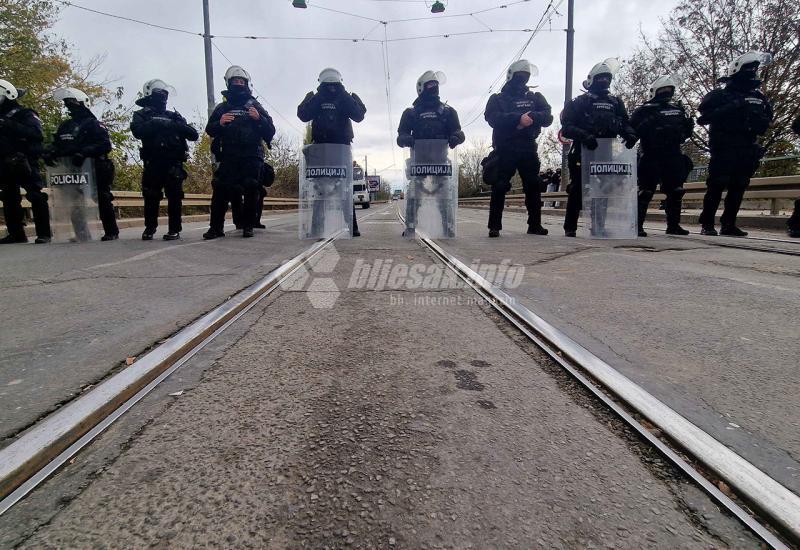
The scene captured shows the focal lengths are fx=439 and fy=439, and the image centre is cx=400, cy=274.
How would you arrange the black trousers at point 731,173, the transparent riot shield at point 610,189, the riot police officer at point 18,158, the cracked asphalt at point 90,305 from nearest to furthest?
the cracked asphalt at point 90,305
the riot police officer at point 18,158
the transparent riot shield at point 610,189
the black trousers at point 731,173

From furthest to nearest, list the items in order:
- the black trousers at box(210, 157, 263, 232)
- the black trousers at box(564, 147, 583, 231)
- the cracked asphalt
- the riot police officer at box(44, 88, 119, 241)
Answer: the black trousers at box(564, 147, 583, 231)
the black trousers at box(210, 157, 263, 232)
the riot police officer at box(44, 88, 119, 241)
the cracked asphalt

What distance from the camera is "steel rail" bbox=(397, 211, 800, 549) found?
103 cm

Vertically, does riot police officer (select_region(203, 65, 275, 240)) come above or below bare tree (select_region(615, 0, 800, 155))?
below

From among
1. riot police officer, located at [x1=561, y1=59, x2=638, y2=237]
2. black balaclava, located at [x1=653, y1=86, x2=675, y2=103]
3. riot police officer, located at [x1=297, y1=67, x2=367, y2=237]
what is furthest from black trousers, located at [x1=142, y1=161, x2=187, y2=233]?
black balaclava, located at [x1=653, y1=86, x2=675, y2=103]

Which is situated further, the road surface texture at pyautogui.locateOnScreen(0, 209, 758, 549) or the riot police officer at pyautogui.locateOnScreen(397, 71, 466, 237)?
the riot police officer at pyautogui.locateOnScreen(397, 71, 466, 237)

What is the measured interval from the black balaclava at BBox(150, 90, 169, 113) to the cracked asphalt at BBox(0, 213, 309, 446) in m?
2.43

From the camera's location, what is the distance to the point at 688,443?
1299mm

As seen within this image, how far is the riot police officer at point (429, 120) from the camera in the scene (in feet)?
23.4

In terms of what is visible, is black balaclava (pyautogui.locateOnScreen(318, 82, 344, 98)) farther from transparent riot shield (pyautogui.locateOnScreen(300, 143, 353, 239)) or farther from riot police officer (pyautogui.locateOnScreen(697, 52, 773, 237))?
riot police officer (pyautogui.locateOnScreen(697, 52, 773, 237))

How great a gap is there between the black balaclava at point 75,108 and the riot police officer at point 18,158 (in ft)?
1.66

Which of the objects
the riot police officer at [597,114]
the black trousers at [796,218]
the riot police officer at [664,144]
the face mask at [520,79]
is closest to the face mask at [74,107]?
the face mask at [520,79]

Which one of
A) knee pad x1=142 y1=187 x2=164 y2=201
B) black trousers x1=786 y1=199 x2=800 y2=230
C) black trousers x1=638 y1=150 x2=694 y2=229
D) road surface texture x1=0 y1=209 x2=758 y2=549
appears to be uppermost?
black trousers x1=638 y1=150 x2=694 y2=229

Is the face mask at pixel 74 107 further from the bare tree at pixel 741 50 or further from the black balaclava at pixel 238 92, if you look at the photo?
the bare tree at pixel 741 50

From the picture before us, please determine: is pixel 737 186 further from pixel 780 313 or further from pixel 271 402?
pixel 271 402
